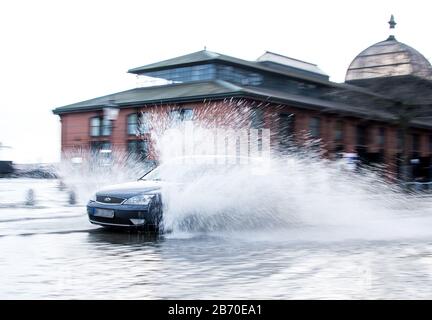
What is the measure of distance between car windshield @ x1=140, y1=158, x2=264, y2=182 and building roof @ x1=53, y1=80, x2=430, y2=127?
25.0 metres

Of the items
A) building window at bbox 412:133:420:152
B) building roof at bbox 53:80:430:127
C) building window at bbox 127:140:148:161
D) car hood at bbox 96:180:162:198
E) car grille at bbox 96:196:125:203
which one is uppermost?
building roof at bbox 53:80:430:127

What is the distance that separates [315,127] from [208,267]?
38.9 metres

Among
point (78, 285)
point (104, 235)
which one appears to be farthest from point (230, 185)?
point (78, 285)

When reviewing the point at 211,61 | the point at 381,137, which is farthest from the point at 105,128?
the point at 381,137

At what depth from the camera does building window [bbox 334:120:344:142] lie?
47.8 meters

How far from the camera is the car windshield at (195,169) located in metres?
11.9

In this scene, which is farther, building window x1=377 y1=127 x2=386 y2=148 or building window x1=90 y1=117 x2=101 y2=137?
building window x1=377 y1=127 x2=386 y2=148

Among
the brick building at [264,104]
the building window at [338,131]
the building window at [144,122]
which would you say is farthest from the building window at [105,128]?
Result: the building window at [338,131]

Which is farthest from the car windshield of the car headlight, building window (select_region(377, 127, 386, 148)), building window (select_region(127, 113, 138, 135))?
building window (select_region(377, 127, 386, 148))

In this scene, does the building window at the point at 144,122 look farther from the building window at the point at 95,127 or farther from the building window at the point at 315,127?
the building window at the point at 315,127

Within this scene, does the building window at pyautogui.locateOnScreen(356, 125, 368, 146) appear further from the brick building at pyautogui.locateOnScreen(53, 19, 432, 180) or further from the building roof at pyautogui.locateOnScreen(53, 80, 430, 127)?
the building roof at pyautogui.locateOnScreen(53, 80, 430, 127)

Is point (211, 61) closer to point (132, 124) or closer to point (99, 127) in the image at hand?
point (132, 124)

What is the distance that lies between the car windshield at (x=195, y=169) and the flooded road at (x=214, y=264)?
1.20m
